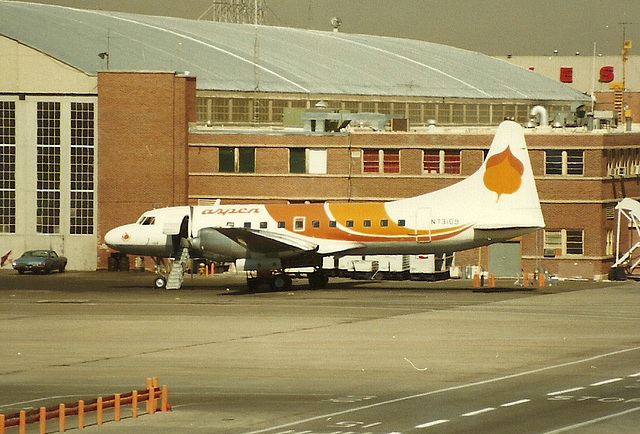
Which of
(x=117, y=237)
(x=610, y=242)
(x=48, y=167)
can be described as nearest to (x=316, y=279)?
(x=117, y=237)

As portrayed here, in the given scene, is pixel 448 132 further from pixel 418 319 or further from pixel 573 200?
pixel 418 319

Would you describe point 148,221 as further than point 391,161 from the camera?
No

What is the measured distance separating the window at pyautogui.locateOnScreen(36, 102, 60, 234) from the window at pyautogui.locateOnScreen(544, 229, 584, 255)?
32.8m

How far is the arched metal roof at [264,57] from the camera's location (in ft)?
314

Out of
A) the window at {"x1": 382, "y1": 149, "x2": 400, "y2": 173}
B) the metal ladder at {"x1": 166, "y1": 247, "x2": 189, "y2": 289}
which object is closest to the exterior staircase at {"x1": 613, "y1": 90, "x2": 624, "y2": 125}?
the window at {"x1": 382, "y1": 149, "x2": 400, "y2": 173}

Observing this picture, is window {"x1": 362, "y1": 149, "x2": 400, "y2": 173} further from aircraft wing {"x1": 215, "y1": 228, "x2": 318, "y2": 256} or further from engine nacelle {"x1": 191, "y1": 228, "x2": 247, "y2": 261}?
engine nacelle {"x1": 191, "y1": 228, "x2": 247, "y2": 261}

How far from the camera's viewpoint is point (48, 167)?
83500 millimetres

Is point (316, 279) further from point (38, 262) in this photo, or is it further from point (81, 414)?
point (81, 414)

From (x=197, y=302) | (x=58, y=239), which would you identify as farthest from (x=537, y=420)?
(x=58, y=239)

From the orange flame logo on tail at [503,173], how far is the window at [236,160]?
23.9 metres

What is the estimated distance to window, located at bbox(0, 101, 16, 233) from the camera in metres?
83.8

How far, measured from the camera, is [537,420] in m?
26.4

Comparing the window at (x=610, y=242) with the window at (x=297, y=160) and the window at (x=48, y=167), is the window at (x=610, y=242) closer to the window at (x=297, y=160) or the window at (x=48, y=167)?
the window at (x=297, y=160)

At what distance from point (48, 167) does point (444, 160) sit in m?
26.8
